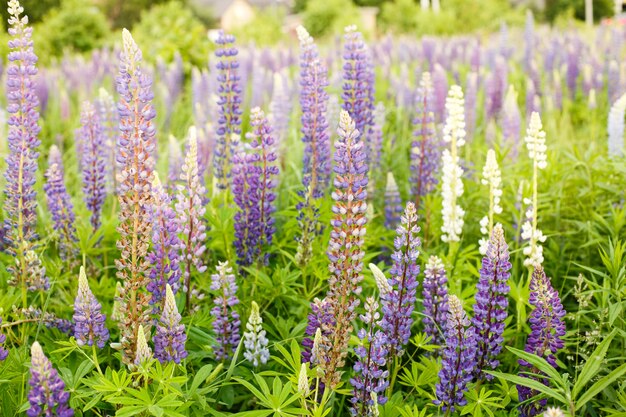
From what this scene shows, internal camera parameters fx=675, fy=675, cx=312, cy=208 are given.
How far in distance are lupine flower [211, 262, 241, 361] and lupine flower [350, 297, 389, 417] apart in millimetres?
563

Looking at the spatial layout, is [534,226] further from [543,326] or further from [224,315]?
[224,315]

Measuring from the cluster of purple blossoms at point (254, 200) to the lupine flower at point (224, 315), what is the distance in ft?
1.85

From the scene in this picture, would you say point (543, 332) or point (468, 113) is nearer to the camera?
point (543, 332)

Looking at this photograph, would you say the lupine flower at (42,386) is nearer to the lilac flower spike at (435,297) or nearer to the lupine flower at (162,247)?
the lupine flower at (162,247)

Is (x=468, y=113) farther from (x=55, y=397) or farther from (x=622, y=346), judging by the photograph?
(x=55, y=397)

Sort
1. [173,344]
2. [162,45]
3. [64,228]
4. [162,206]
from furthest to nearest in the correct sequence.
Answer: [162,45]
[64,228]
[162,206]
[173,344]

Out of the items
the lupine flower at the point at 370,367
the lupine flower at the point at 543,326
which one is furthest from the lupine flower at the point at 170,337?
the lupine flower at the point at 543,326

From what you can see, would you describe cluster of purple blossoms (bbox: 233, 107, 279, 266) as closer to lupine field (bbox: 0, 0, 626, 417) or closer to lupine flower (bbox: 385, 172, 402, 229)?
lupine field (bbox: 0, 0, 626, 417)

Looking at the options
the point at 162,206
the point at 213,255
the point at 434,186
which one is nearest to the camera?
the point at 162,206

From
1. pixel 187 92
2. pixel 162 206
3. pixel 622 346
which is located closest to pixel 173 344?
pixel 162 206

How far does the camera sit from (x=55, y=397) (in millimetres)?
1874

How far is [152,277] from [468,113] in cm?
427

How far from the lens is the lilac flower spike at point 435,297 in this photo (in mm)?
2617

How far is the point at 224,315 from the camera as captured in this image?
2621 mm
